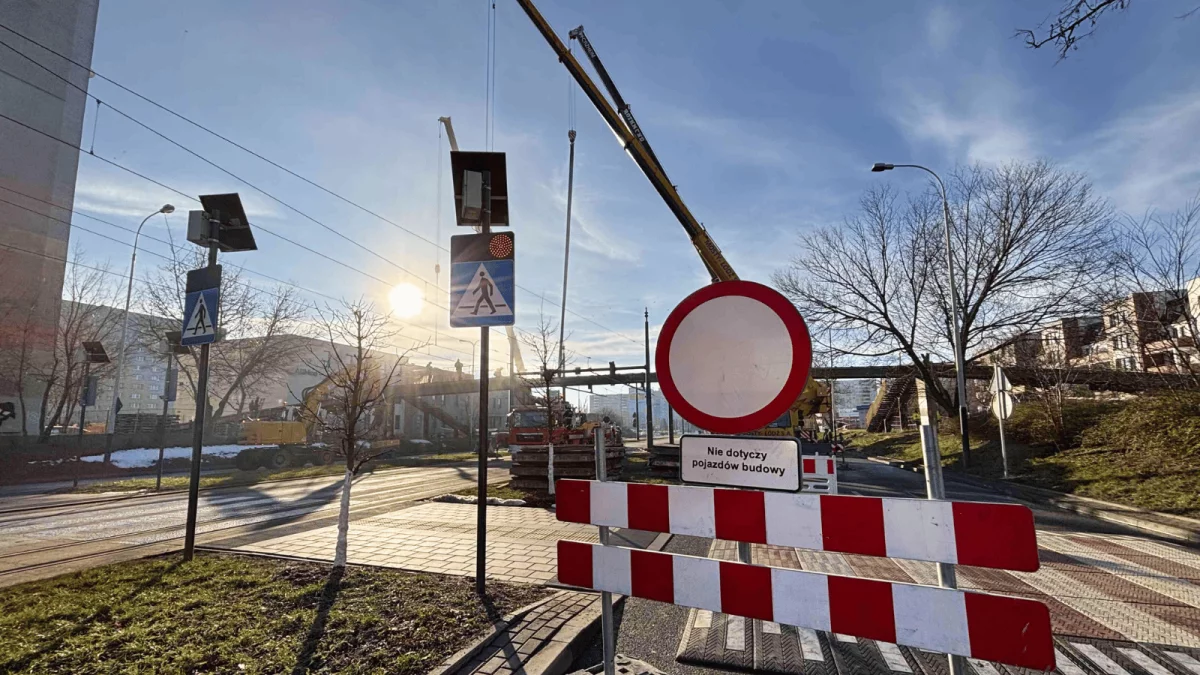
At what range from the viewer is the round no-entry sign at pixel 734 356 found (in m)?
2.43

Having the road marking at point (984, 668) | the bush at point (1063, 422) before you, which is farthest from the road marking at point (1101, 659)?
the bush at point (1063, 422)

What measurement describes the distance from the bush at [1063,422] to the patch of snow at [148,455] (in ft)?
112

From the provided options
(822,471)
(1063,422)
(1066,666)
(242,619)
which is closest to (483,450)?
(242,619)

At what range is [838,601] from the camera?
2113mm

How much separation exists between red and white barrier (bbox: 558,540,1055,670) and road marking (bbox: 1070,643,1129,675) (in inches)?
97.6

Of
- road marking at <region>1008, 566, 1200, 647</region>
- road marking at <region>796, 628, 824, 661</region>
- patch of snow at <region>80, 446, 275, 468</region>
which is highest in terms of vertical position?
road marking at <region>796, 628, 824, 661</region>

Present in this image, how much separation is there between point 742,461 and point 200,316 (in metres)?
6.52

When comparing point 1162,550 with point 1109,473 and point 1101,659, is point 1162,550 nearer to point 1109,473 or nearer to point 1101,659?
point 1101,659

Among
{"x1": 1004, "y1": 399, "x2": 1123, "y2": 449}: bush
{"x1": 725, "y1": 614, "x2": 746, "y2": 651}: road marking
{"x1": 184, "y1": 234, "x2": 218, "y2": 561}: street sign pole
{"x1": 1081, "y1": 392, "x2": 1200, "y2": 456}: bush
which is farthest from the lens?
{"x1": 1004, "y1": 399, "x2": 1123, "y2": 449}: bush

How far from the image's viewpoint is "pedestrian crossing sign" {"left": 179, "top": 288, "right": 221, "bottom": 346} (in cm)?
605

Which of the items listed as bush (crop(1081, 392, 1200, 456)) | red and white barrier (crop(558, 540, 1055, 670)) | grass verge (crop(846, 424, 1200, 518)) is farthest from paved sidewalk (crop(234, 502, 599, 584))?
bush (crop(1081, 392, 1200, 456))

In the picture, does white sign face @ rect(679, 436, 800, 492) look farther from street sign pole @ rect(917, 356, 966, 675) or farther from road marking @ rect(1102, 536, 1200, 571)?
road marking @ rect(1102, 536, 1200, 571)

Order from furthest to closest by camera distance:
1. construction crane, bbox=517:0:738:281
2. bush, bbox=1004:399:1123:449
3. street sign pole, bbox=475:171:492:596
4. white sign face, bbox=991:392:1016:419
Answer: bush, bbox=1004:399:1123:449 → construction crane, bbox=517:0:738:281 → white sign face, bbox=991:392:1016:419 → street sign pole, bbox=475:171:492:596

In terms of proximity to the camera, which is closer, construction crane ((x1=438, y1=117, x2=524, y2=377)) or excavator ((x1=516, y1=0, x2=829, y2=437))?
excavator ((x1=516, y1=0, x2=829, y2=437))
